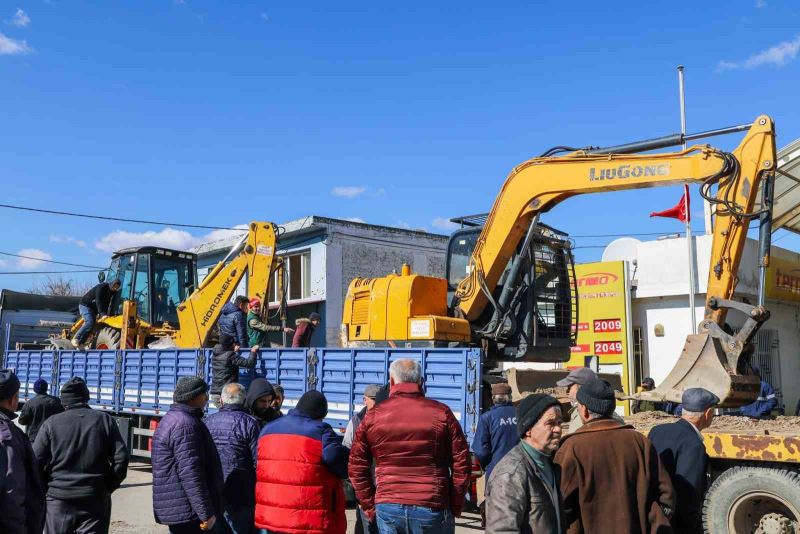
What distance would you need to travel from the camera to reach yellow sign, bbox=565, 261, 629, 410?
17.7 metres

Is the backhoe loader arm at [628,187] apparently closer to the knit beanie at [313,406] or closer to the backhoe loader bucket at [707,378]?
the backhoe loader bucket at [707,378]

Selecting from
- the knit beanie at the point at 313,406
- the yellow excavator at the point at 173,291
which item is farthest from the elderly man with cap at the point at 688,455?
the yellow excavator at the point at 173,291

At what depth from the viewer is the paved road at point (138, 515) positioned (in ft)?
28.4

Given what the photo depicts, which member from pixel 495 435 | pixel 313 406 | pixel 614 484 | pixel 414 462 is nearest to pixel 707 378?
pixel 495 435

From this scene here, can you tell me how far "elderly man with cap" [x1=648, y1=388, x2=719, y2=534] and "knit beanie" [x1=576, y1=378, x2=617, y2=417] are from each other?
26.6 inches

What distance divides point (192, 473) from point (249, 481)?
0.70 m

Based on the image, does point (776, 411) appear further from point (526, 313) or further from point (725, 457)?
point (725, 457)

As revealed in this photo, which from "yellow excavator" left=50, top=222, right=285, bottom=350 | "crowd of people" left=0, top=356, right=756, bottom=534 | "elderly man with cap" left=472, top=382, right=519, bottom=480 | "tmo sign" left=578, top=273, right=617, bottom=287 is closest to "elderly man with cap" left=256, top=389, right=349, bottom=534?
"crowd of people" left=0, top=356, right=756, bottom=534

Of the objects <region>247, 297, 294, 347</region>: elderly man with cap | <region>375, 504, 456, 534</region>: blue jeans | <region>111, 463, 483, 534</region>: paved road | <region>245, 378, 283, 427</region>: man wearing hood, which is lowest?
<region>111, 463, 483, 534</region>: paved road

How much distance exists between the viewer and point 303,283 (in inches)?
915

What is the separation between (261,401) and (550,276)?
6.16 m

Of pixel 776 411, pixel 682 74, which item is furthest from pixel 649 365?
pixel 682 74

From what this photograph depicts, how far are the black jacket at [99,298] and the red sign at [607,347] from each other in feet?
36.8

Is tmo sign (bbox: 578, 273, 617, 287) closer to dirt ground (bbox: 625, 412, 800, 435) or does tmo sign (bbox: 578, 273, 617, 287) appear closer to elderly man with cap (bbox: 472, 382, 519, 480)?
dirt ground (bbox: 625, 412, 800, 435)
